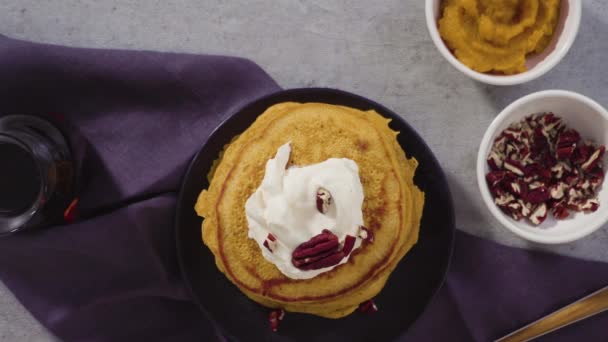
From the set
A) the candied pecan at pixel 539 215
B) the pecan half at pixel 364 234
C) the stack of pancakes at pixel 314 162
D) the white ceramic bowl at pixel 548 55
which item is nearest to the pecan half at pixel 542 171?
the candied pecan at pixel 539 215

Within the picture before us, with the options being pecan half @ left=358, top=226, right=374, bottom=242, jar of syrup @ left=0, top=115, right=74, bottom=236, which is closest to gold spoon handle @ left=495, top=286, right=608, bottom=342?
pecan half @ left=358, top=226, right=374, bottom=242

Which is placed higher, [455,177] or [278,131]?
[278,131]

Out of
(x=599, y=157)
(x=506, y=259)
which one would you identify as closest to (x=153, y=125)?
(x=506, y=259)

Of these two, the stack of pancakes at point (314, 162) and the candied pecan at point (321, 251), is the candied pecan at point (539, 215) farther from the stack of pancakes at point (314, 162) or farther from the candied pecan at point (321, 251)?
the candied pecan at point (321, 251)

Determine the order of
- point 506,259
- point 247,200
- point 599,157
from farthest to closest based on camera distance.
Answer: point 506,259
point 599,157
point 247,200

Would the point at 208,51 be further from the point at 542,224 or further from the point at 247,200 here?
the point at 542,224

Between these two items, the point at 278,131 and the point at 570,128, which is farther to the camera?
the point at 570,128

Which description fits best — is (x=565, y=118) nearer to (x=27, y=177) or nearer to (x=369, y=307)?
(x=369, y=307)
